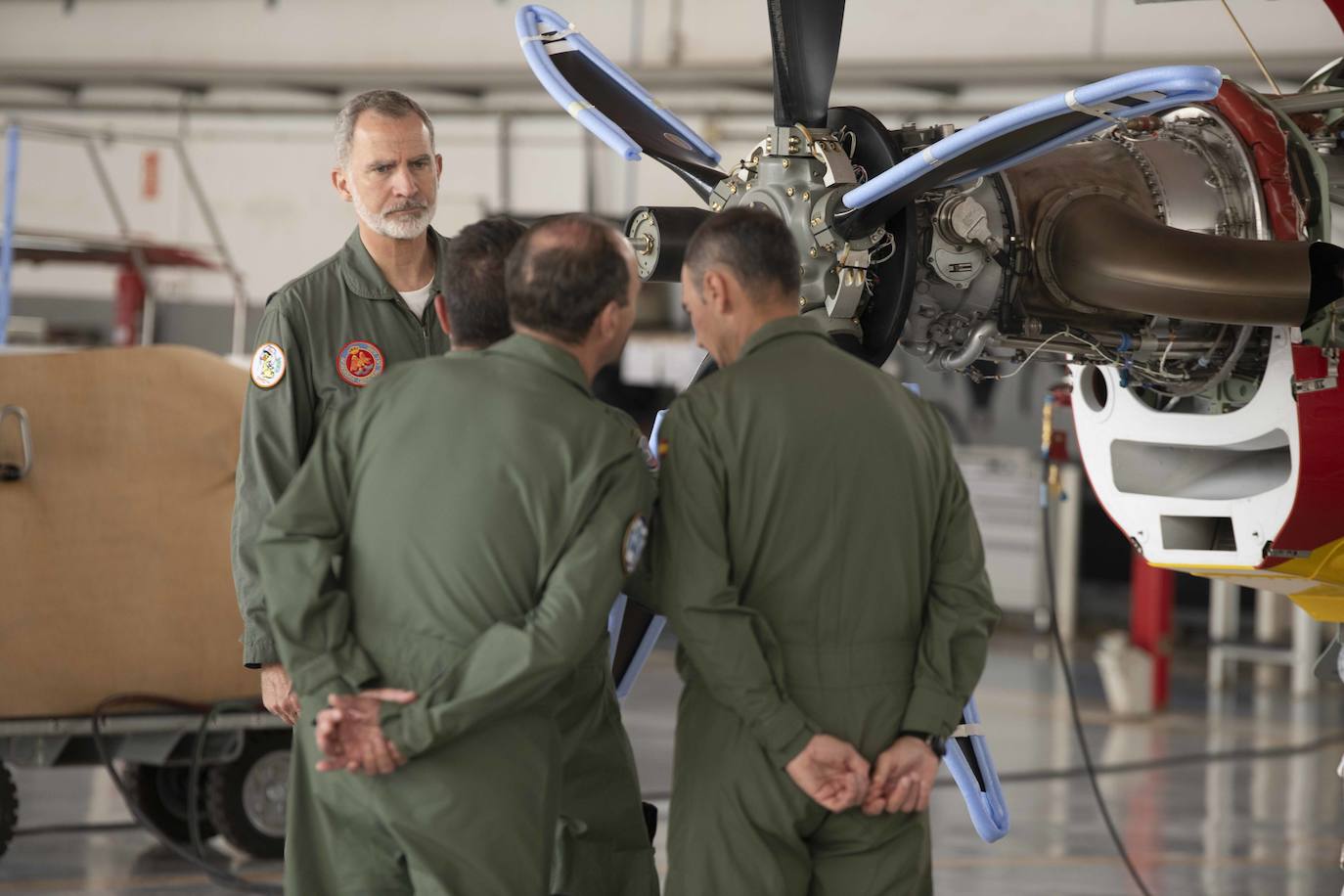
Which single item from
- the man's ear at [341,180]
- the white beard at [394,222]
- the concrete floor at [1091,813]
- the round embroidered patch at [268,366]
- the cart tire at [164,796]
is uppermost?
the man's ear at [341,180]

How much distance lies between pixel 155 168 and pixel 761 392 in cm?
1338

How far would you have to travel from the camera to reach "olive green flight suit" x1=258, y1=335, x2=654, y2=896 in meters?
2.66

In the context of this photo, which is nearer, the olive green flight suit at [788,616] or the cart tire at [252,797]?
the olive green flight suit at [788,616]

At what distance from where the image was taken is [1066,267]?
155 inches

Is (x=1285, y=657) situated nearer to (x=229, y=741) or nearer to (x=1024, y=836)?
(x=1024, y=836)

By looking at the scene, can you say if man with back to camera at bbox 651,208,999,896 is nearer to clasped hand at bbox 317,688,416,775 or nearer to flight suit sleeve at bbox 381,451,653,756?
flight suit sleeve at bbox 381,451,653,756

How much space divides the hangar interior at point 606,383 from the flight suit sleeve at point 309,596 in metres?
1.49

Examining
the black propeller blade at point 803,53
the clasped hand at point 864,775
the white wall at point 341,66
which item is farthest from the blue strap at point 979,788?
the white wall at point 341,66

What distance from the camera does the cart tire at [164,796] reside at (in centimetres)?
614

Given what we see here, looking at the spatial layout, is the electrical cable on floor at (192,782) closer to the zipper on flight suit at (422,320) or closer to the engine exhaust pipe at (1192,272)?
the zipper on flight suit at (422,320)

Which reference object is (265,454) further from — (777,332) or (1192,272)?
(1192,272)

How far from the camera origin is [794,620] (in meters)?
2.87

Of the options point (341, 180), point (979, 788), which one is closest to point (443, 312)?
point (341, 180)

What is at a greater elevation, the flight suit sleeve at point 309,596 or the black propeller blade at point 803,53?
the black propeller blade at point 803,53
